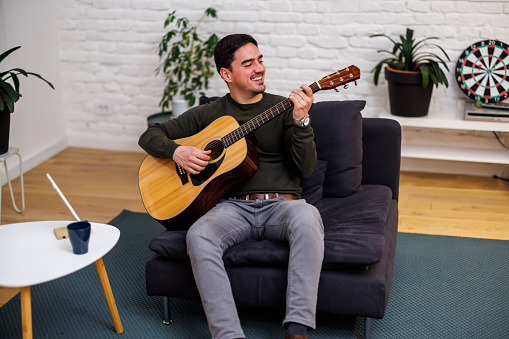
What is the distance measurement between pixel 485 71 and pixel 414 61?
416 mm

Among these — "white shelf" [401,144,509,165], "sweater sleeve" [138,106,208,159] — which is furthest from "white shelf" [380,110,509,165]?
"sweater sleeve" [138,106,208,159]

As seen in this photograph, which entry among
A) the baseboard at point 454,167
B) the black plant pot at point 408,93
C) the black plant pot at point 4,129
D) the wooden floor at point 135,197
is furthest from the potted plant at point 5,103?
the baseboard at point 454,167

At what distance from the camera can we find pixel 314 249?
6.61 ft

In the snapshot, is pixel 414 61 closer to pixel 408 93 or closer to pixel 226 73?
pixel 408 93

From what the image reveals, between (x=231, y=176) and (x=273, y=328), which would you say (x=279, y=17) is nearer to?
(x=231, y=176)

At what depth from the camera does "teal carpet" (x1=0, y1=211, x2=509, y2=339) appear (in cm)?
222

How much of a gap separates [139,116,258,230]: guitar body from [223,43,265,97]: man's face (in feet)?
0.48

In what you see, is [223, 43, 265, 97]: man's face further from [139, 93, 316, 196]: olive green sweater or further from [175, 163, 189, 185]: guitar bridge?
[175, 163, 189, 185]: guitar bridge

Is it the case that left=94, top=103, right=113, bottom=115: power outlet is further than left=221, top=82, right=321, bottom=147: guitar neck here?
Yes

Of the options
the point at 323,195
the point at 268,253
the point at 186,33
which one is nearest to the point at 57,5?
the point at 186,33

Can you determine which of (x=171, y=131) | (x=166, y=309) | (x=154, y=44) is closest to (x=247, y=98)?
(x=171, y=131)

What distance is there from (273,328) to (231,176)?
584 millimetres

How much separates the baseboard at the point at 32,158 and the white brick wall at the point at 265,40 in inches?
6.0

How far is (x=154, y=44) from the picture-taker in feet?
13.5
